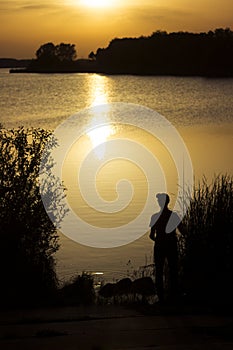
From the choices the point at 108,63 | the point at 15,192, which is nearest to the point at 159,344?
the point at 15,192

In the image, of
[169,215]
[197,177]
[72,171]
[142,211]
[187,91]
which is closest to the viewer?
[169,215]

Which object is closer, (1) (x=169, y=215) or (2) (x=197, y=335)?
(2) (x=197, y=335)

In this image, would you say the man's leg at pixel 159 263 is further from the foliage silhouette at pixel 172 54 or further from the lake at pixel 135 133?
the foliage silhouette at pixel 172 54

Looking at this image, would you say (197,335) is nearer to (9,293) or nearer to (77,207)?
(9,293)

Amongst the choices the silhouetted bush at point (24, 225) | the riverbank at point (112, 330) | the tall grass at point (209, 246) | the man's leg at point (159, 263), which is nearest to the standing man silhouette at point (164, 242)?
the man's leg at point (159, 263)

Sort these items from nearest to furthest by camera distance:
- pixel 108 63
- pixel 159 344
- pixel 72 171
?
pixel 159 344, pixel 72 171, pixel 108 63

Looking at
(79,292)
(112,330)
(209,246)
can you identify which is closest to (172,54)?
(79,292)

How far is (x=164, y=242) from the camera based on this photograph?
12586 millimetres

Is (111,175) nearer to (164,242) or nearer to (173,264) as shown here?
(173,264)

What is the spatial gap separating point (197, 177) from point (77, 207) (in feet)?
19.5

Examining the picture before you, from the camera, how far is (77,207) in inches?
972

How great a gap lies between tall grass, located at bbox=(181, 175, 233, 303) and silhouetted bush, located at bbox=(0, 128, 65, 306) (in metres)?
2.32

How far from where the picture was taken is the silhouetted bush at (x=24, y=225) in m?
13.7

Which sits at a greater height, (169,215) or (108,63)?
(108,63)
